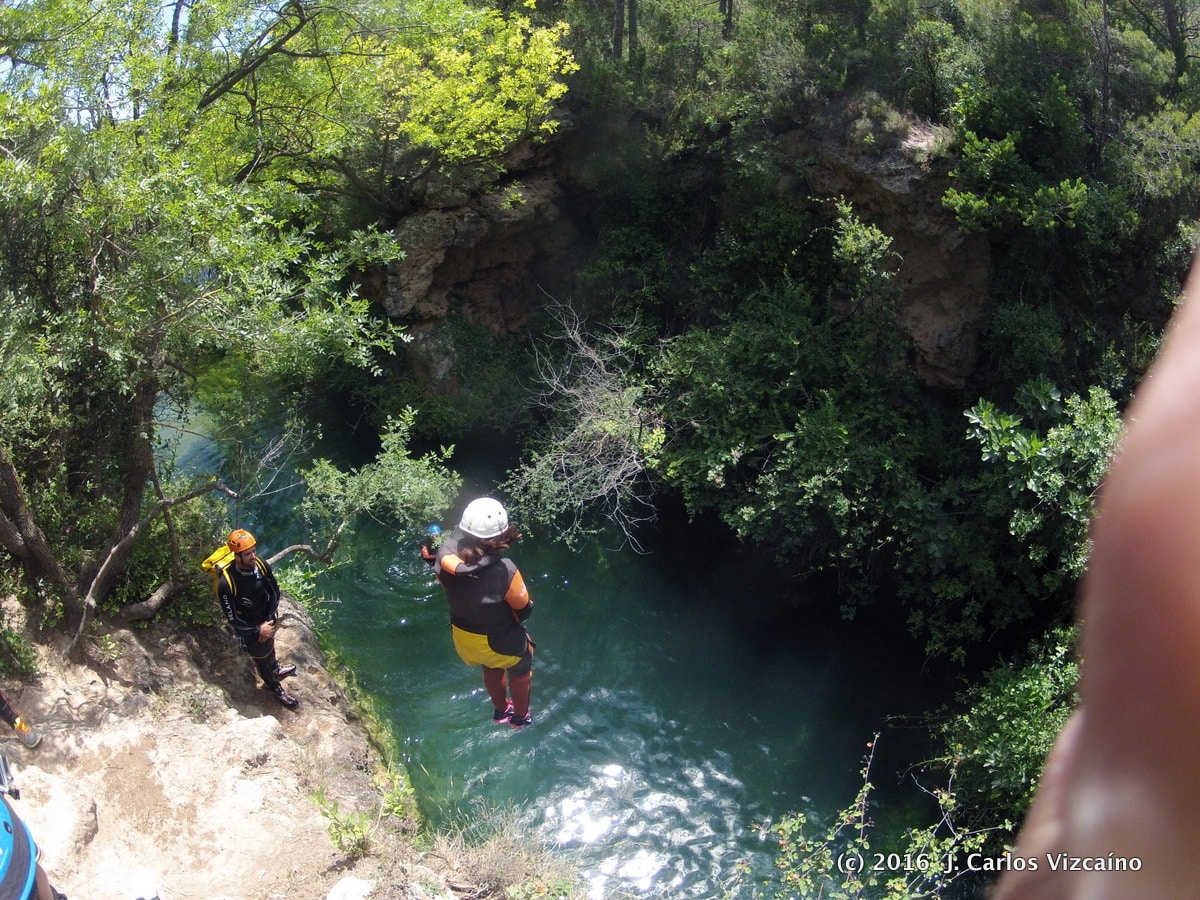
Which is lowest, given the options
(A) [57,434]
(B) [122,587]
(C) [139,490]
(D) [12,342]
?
(B) [122,587]

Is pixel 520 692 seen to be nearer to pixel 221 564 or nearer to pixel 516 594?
pixel 516 594

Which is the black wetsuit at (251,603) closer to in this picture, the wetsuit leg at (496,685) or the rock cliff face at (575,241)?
the wetsuit leg at (496,685)

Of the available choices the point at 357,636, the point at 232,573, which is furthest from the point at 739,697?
the point at 232,573

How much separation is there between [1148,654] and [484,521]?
5179 mm

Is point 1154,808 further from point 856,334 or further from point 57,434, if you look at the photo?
point 856,334

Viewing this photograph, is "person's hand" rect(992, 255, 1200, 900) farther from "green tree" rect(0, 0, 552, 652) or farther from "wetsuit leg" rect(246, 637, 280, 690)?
"wetsuit leg" rect(246, 637, 280, 690)

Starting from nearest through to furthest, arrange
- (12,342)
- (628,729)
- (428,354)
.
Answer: (12,342)
(628,729)
(428,354)

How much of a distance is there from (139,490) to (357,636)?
324 cm

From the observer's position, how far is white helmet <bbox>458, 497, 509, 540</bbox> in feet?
18.2

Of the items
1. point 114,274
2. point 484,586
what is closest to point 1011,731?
point 484,586

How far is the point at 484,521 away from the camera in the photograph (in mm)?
5543

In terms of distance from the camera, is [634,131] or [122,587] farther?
[634,131]

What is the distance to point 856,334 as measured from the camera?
1073cm

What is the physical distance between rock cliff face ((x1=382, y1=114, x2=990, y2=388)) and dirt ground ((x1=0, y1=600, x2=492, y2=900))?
23.9ft
